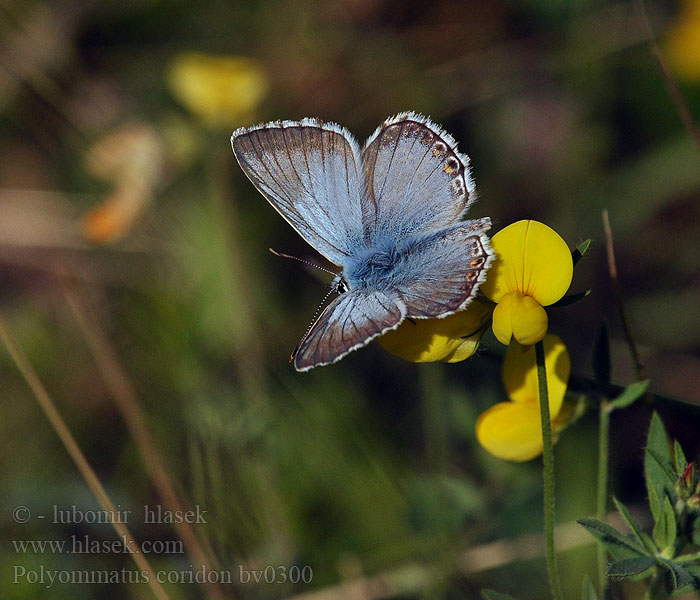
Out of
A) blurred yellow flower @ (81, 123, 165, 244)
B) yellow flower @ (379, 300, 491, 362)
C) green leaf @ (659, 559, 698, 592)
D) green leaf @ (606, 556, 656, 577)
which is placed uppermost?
blurred yellow flower @ (81, 123, 165, 244)

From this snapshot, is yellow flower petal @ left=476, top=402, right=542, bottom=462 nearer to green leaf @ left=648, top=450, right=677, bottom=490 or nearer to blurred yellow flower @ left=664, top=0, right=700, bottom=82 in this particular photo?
green leaf @ left=648, top=450, right=677, bottom=490

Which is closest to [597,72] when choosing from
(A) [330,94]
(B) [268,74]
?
(A) [330,94]

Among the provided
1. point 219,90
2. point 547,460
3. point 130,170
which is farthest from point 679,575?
point 130,170

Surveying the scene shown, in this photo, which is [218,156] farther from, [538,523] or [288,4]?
[538,523]

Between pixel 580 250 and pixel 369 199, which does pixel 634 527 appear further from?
pixel 369 199

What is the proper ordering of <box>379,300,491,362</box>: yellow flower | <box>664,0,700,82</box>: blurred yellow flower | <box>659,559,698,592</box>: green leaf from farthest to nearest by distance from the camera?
<box>664,0,700,82</box>: blurred yellow flower, <box>379,300,491,362</box>: yellow flower, <box>659,559,698,592</box>: green leaf

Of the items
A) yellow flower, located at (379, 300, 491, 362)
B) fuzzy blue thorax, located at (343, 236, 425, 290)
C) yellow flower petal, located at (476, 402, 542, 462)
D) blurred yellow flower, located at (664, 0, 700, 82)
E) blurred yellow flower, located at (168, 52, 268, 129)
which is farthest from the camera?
blurred yellow flower, located at (664, 0, 700, 82)

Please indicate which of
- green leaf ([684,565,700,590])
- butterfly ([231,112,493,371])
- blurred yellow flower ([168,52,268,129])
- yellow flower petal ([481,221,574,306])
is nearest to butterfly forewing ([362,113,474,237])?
butterfly ([231,112,493,371])

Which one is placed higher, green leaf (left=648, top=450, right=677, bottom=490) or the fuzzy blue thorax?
the fuzzy blue thorax

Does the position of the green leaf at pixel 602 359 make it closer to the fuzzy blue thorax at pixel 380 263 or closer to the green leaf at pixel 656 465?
the green leaf at pixel 656 465
